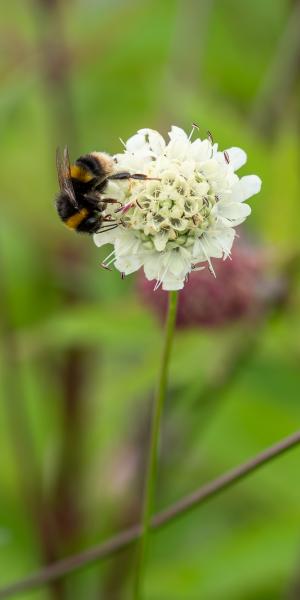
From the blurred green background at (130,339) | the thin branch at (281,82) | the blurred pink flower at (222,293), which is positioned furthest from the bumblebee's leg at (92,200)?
the thin branch at (281,82)

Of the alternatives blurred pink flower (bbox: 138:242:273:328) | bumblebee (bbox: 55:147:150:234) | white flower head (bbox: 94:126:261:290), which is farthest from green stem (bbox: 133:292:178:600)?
blurred pink flower (bbox: 138:242:273:328)

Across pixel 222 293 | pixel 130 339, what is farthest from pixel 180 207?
pixel 130 339

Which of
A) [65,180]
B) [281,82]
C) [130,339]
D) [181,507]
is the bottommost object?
[181,507]

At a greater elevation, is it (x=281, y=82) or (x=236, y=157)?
(x=281, y=82)

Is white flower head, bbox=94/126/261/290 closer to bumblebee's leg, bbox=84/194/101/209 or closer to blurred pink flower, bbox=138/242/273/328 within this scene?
bumblebee's leg, bbox=84/194/101/209

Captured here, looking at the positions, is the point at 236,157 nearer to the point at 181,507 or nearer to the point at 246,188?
the point at 246,188

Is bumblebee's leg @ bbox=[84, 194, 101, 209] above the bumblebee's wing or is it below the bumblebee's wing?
below

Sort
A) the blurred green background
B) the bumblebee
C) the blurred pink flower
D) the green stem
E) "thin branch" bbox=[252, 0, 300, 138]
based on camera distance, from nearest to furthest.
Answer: the green stem, the bumblebee, the blurred pink flower, the blurred green background, "thin branch" bbox=[252, 0, 300, 138]
